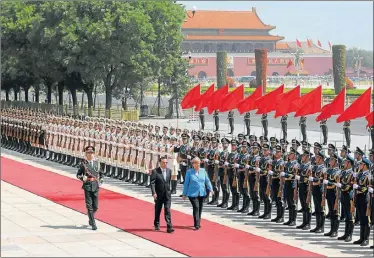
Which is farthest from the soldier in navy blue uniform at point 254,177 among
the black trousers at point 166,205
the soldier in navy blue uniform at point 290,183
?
the black trousers at point 166,205

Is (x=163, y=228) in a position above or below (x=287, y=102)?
below

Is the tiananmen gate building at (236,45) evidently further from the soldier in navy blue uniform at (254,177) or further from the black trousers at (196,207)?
the black trousers at (196,207)

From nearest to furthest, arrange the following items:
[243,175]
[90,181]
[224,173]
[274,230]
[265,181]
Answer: [90,181] → [274,230] → [265,181] → [243,175] → [224,173]

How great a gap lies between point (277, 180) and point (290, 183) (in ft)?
1.22

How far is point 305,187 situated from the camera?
611 inches

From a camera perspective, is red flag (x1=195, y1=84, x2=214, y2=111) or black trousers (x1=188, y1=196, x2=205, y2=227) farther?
red flag (x1=195, y1=84, x2=214, y2=111)

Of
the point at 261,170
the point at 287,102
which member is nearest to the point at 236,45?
the point at 287,102

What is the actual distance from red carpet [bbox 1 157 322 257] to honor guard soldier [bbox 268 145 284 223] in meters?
1.13

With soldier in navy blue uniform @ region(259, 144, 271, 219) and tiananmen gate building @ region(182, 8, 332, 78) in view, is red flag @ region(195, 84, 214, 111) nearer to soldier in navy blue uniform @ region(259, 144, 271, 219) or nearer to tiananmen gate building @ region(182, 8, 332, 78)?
soldier in navy blue uniform @ region(259, 144, 271, 219)

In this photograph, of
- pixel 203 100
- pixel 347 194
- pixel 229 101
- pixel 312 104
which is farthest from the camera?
pixel 203 100

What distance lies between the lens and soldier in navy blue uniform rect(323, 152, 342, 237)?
48.3 feet

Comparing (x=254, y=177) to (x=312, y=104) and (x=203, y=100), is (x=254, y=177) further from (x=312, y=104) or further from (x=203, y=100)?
(x=203, y=100)

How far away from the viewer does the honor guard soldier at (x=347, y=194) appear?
14.3 meters

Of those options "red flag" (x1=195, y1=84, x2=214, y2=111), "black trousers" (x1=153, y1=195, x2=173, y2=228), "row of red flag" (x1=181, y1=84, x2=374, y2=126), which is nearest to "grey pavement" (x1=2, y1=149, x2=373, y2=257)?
"black trousers" (x1=153, y1=195, x2=173, y2=228)
